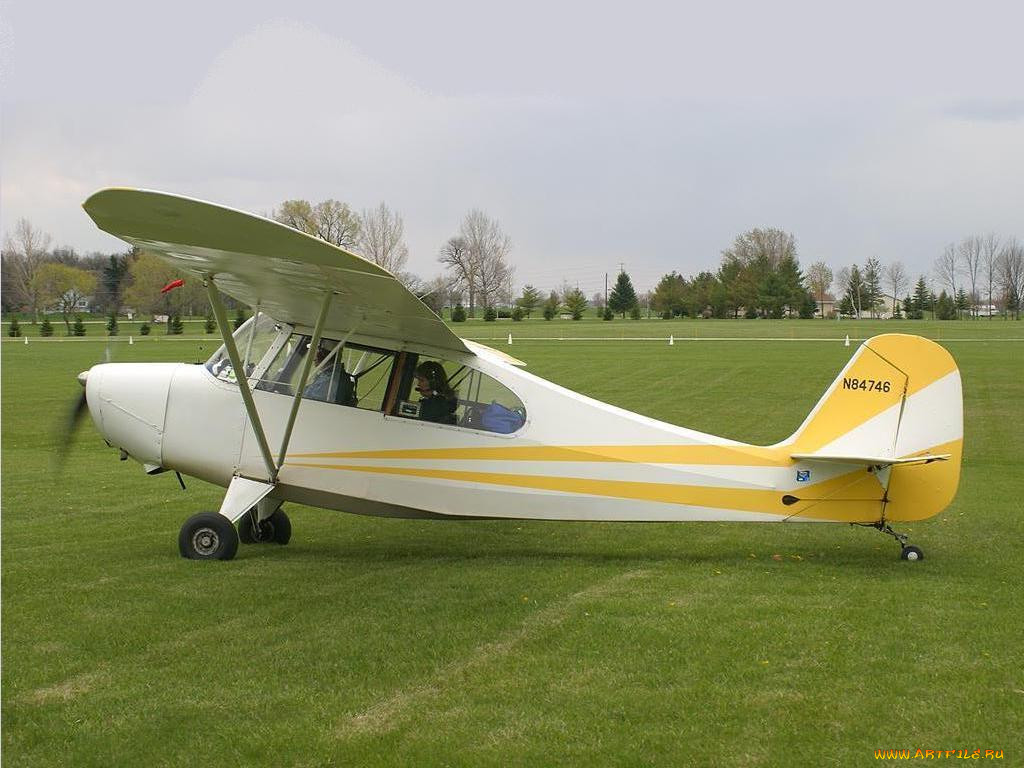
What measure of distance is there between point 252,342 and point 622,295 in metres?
110

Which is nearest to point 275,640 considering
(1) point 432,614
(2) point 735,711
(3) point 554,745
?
(1) point 432,614

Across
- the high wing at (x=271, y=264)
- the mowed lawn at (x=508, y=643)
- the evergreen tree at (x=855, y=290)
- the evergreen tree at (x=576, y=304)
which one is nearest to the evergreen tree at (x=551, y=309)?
the evergreen tree at (x=576, y=304)

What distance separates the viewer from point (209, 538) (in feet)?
28.9

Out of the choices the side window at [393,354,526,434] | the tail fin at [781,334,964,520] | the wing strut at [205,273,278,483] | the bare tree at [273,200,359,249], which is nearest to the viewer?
the wing strut at [205,273,278,483]

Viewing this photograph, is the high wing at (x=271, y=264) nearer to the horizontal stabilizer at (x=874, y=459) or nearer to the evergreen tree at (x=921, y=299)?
the horizontal stabilizer at (x=874, y=459)

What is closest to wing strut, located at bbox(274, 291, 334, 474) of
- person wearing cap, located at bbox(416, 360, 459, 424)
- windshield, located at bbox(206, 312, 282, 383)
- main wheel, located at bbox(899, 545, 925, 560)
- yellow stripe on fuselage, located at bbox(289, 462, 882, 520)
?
windshield, located at bbox(206, 312, 282, 383)

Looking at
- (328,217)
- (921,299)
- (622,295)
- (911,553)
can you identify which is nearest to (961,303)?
(921,299)

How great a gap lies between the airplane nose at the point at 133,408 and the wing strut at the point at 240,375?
99cm

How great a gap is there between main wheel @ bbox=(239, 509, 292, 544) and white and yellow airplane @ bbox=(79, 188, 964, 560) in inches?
12.4

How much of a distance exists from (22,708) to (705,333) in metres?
65.9

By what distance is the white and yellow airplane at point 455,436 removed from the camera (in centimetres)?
830

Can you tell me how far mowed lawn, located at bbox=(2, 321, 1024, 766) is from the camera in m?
4.79

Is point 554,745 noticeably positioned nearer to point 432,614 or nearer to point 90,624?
point 432,614

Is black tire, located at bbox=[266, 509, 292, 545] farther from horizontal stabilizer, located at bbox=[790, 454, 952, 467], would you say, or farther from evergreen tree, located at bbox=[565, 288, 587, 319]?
evergreen tree, located at bbox=[565, 288, 587, 319]
